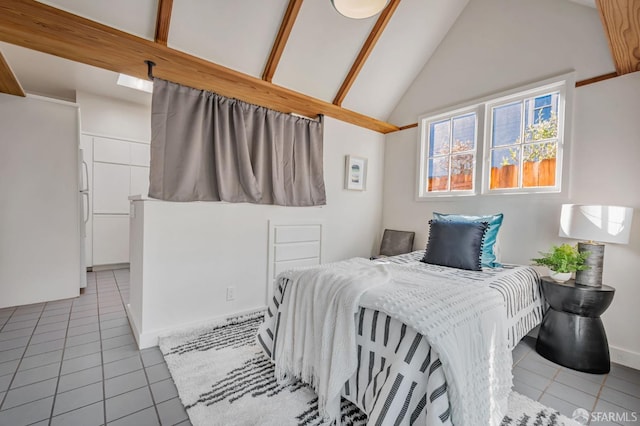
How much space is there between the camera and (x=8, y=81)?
8.38 ft

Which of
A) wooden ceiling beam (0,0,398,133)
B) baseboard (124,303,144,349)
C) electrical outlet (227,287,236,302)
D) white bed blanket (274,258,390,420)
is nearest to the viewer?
white bed blanket (274,258,390,420)

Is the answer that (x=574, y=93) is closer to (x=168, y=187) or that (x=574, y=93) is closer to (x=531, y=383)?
(x=531, y=383)

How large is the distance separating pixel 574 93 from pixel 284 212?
285cm

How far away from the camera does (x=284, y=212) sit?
304 cm

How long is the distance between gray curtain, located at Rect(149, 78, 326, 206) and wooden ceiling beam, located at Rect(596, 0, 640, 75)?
241 centimetres

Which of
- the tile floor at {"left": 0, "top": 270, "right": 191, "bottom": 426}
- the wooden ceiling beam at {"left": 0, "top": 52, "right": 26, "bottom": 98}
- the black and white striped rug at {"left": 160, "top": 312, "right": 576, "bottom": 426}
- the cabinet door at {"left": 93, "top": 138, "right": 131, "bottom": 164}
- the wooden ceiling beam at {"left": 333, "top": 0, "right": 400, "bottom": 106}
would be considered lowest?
the tile floor at {"left": 0, "top": 270, "right": 191, "bottom": 426}

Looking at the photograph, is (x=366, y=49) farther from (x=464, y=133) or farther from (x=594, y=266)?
(x=594, y=266)

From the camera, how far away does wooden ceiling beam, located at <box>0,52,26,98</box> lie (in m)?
2.24

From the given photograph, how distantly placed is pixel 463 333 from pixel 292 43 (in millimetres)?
2726

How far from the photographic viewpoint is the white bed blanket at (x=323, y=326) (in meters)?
1.37

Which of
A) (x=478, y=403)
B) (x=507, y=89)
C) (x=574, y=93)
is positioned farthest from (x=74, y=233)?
(x=574, y=93)

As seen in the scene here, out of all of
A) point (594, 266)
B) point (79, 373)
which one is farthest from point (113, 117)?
point (594, 266)

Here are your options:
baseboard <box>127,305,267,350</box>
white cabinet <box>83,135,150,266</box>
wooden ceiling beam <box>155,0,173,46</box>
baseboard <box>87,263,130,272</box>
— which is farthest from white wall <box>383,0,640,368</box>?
baseboard <box>87,263,130,272</box>

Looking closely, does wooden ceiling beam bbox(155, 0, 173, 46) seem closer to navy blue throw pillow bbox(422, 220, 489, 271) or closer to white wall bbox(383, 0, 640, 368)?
navy blue throw pillow bbox(422, 220, 489, 271)
